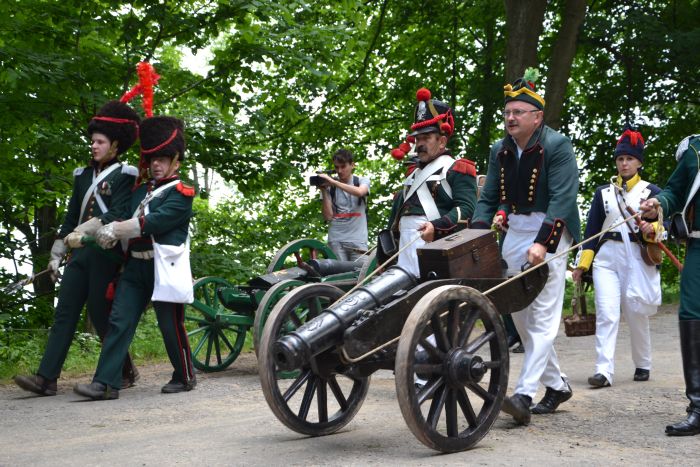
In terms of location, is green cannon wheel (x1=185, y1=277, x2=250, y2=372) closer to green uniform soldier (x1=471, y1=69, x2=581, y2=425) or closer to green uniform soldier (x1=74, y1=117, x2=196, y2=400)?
green uniform soldier (x1=74, y1=117, x2=196, y2=400)

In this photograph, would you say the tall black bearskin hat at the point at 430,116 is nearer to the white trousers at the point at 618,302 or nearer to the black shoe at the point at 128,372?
the white trousers at the point at 618,302

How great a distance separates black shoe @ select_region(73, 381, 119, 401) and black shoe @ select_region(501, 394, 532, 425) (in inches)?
123

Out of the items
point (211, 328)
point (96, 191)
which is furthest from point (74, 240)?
point (211, 328)

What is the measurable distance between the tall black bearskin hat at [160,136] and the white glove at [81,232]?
25.3 inches

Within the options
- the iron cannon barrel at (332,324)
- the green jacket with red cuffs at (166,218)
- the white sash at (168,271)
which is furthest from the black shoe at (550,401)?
the green jacket with red cuffs at (166,218)

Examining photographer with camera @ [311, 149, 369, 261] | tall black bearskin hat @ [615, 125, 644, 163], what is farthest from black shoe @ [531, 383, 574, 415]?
photographer with camera @ [311, 149, 369, 261]

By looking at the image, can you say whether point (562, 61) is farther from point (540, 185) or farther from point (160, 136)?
point (540, 185)

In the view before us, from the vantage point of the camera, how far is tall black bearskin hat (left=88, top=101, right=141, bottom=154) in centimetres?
782

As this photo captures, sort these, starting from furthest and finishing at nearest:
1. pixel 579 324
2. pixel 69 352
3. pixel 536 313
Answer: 1. pixel 69 352
2. pixel 579 324
3. pixel 536 313

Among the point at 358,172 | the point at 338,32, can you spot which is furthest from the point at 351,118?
the point at 338,32

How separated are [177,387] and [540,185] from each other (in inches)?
127

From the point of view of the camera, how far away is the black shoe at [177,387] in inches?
299

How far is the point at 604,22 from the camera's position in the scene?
15.6 meters

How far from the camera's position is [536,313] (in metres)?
6.04
